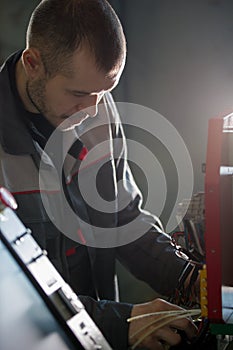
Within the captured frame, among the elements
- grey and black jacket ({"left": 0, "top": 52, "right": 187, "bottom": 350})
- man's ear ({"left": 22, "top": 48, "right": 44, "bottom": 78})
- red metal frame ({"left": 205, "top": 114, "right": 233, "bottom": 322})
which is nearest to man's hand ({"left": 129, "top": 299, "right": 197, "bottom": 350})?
red metal frame ({"left": 205, "top": 114, "right": 233, "bottom": 322})

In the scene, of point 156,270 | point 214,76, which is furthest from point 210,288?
point 214,76

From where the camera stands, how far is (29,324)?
1.73 feet

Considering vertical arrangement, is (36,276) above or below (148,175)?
above

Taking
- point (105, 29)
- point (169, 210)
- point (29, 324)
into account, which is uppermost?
point (105, 29)

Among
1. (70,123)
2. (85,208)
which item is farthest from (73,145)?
(85,208)

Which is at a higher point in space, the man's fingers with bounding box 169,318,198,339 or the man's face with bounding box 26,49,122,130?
the man's face with bounding box 26,49,122,130

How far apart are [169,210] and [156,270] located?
3.05ft

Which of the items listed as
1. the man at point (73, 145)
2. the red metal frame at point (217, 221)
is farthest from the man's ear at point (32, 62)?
the red metal frame at point (217, 221)

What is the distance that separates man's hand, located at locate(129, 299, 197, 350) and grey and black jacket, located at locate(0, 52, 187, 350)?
0.24m

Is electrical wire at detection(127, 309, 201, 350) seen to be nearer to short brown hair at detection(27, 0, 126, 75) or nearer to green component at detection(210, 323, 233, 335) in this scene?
green component at detection(210, 323, 233, 335)

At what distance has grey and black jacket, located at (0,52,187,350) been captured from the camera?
1.23 meters

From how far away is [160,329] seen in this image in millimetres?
836

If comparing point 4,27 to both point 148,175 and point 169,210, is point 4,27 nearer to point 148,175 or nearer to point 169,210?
point 148,175

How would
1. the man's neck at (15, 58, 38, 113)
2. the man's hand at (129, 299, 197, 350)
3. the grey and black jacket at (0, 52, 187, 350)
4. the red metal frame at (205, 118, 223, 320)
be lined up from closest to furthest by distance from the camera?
the red metal frame at (205, 118, 223, 320), the man's hand at (129, 299, 197, 350), the grey and black jacket at (0, 52, 187, 350), the man's neck at (15, 58, 38, 113)
